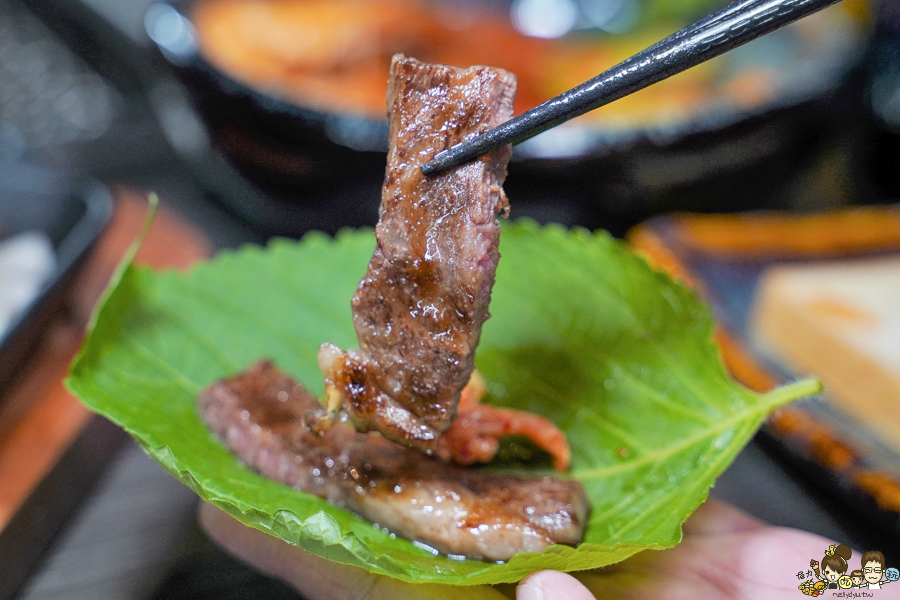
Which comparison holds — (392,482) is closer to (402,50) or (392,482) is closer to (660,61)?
(660,61)

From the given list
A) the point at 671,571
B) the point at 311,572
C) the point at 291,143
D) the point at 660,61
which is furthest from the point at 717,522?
the point at 291,143

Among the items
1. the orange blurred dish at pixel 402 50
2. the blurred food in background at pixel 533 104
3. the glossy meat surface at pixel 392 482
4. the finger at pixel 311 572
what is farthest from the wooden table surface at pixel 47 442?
the orange blurred dish at pixel 402 50

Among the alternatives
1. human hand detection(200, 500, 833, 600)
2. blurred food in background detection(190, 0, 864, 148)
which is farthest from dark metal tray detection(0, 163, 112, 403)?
human hand detection(200, 500, 833, 600)

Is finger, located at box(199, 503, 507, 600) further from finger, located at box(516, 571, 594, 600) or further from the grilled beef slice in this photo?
the grilled beef slice

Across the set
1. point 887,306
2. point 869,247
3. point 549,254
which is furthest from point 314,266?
point 869,247

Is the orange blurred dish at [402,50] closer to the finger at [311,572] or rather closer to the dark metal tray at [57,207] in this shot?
the dark metal tray at [57,207]
